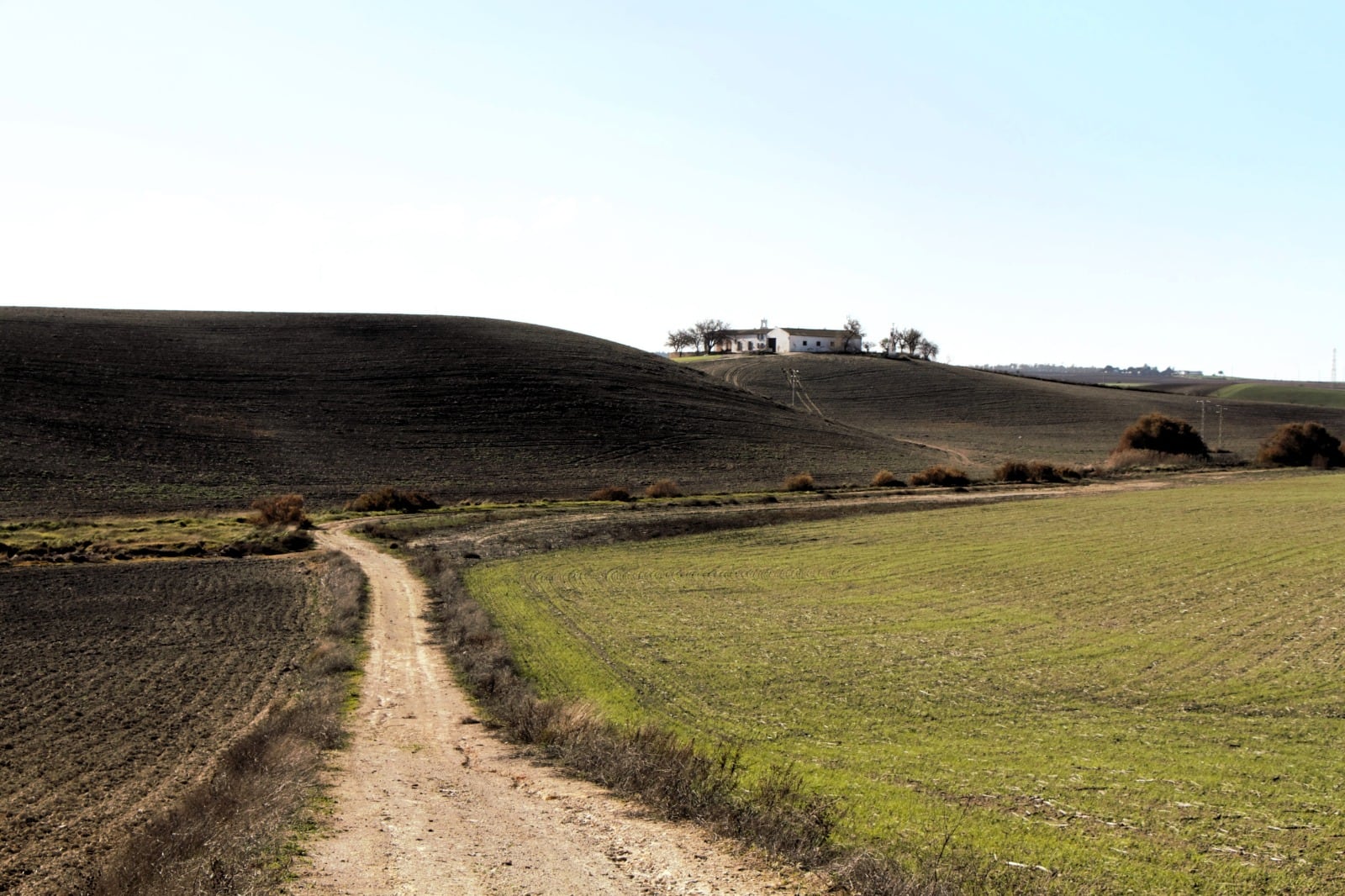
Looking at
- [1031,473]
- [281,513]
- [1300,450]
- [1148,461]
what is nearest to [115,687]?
[281,513]

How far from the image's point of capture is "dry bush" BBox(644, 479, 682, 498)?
196 ft

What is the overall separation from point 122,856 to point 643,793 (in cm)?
618

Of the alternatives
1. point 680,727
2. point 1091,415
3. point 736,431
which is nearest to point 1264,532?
point 680,727

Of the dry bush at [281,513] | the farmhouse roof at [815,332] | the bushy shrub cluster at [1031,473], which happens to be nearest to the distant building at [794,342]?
the farmhouse roof at [815,332]

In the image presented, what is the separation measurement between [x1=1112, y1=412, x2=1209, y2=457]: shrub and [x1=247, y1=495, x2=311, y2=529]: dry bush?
201 ft

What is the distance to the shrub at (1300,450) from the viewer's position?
78375mm

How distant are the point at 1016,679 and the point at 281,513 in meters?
36.9

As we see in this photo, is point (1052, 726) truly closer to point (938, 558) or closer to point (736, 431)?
point (938, 558)

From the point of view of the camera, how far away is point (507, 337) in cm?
11000

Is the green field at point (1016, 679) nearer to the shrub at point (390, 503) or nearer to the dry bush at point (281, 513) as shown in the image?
the dry bush at point (281, 513)

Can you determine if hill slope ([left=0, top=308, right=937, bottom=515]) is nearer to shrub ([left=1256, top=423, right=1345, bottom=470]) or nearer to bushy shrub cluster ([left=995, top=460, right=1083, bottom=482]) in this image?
bushy shrub cluster ([left=995, top=460, right=1083, bottom=482])

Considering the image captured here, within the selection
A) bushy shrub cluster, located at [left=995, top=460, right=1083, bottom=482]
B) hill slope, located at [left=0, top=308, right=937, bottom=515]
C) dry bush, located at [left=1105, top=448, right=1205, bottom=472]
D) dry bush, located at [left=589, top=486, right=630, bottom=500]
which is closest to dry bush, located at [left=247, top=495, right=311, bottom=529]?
hill slope, located at [left=0, top=308, right=937, bottom=515]

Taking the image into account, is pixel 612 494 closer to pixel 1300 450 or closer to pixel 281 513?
pixel 281 513

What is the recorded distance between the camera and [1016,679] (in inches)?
805
